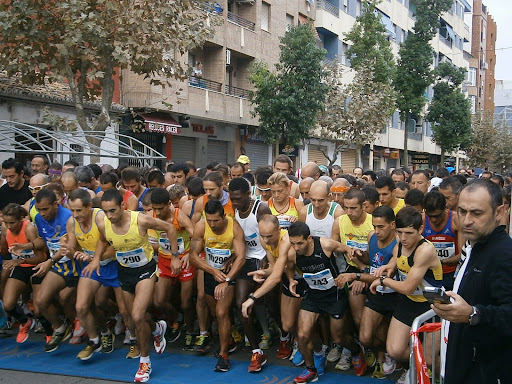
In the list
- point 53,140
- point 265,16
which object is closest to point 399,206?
point 53,140

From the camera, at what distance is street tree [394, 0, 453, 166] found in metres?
31.1

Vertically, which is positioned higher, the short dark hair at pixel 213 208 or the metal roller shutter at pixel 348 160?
the metal roller shutter at pixel 348 160

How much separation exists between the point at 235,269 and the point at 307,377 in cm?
138

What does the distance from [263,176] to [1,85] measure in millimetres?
9674

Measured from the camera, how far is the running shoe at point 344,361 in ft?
21.8

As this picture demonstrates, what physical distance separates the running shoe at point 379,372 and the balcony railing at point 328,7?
92.0 feet

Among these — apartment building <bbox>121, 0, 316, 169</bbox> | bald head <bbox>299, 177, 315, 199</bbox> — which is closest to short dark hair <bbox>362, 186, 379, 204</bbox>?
bald head <bbox>299, 177, 315, 199</bbox>

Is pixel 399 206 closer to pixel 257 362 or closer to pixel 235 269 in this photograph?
pixel 235 269

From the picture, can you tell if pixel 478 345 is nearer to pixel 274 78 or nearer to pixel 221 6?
pixel 274 78

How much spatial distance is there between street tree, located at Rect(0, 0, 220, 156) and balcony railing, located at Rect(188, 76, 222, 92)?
851cm

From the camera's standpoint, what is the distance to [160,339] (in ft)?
23.0

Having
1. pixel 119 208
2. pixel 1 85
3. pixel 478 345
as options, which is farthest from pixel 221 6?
pixel 478 345

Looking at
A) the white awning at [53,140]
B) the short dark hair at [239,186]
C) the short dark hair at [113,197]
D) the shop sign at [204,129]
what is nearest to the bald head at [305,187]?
the short dark hair at [239,186]

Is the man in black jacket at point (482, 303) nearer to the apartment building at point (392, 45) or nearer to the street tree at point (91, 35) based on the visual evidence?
the street tree at point (91, 35)
